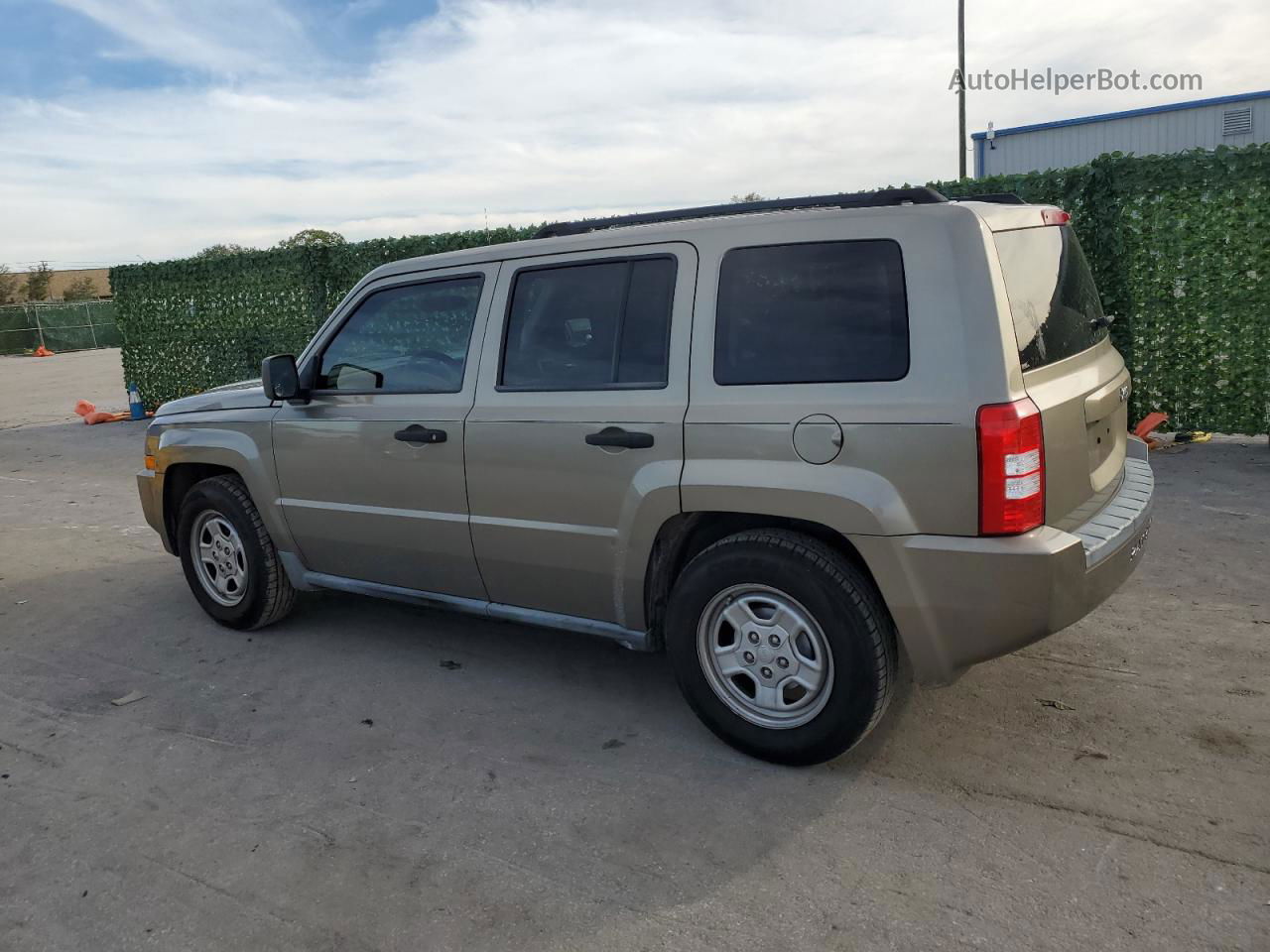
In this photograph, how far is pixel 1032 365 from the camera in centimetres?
332

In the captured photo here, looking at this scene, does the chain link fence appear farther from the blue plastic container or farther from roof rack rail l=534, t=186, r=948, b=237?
roof rack rail l=534, t=186, r=948, b=237

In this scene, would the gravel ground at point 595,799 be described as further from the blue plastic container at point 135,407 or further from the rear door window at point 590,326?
the blue plastic container at point 135,407

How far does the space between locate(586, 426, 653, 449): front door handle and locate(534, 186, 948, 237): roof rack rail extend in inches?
36.4

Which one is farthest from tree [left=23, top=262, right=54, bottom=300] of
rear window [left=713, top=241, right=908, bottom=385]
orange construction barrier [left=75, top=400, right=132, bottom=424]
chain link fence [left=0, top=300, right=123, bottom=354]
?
rear window [left=713, top=241, right=908, bottom=385]

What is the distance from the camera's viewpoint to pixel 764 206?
13.3 ft

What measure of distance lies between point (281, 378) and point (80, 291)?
6622cm

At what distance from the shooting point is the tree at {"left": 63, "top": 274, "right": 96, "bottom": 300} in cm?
6012

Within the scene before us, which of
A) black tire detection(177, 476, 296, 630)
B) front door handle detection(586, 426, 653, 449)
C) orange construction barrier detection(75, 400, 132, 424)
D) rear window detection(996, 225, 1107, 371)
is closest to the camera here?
Result: rear window detection(996, 225, 1107, 371)

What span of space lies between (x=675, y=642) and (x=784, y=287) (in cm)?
136

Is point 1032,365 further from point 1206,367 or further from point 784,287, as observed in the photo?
point 1206,367

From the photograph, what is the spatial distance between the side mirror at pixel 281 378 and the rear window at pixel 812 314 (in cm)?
226

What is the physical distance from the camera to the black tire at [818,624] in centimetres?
341

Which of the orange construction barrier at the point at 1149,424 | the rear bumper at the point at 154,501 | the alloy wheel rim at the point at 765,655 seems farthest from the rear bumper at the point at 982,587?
the orange construction barrier at the point at 1149,424

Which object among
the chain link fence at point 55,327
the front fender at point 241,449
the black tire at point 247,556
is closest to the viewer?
the front fender at point 241,449
